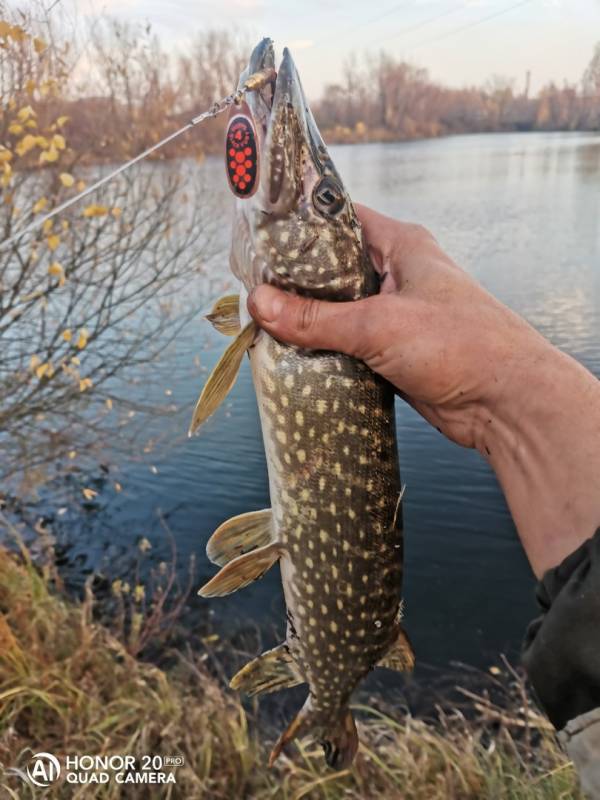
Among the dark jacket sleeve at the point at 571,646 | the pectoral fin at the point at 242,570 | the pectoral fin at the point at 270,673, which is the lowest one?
the pectoral fin at the point at 270,673

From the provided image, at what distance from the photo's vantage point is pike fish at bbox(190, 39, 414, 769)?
5.56ft

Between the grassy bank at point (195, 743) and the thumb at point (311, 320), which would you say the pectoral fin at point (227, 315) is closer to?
the thumb at point (311, 320)

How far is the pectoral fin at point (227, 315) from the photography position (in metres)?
1.99

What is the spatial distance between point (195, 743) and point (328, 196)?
2.77 meters

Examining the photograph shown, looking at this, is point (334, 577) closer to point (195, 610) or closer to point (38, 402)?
point (195, 610)

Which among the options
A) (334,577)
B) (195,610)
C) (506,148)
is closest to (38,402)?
(195,610)

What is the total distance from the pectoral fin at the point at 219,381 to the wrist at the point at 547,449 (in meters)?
0.75

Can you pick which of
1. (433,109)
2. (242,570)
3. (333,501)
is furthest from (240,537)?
(433,109)

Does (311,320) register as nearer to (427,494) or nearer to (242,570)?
(242,570)

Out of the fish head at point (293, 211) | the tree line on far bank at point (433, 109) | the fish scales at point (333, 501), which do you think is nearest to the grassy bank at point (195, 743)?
the fish scales at point (333, 501)

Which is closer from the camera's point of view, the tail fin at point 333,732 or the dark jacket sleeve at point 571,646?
the dark jacket sleeve at point 571,646

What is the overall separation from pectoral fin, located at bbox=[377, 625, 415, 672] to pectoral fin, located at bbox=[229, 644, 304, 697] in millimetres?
268

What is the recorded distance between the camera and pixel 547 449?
1.76m

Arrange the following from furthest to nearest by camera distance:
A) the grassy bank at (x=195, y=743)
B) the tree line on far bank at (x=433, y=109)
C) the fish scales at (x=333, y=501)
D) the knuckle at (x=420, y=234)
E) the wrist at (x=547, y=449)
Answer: the tree line on far bank at (x=433, y=109), the grassy bank at (x=195, y=743), the knuckle at (x=420, y=234), the fish scales at (x=333, y=501), the wrist at (x=547, y=449)
